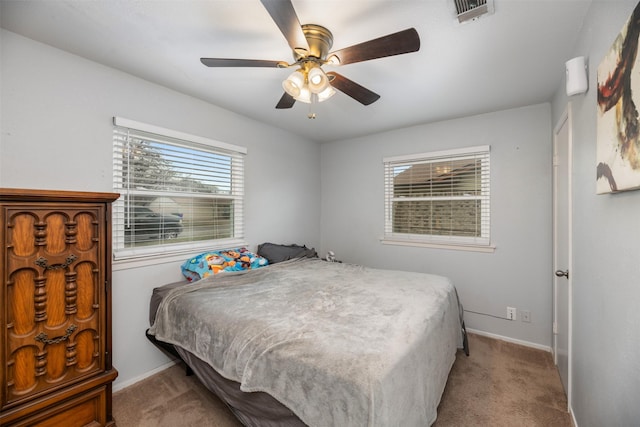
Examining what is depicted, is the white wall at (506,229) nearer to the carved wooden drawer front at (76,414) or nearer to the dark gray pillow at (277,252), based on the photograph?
the dark gray pillow at (277,252)

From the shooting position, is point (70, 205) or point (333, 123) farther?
point (333, 123)

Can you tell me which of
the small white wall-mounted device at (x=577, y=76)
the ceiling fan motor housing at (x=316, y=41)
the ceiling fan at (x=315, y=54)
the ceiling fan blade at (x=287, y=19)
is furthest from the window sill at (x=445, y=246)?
the ceiling fan blade at (x=287, y=19)

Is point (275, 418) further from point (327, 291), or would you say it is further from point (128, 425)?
point (128, 425)

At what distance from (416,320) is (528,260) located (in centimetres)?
202

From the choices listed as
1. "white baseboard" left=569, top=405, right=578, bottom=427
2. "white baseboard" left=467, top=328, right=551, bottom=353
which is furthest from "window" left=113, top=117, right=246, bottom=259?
"white baseboard" left=569, top=405, right=578, bottom=427

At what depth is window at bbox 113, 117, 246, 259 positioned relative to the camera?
7.18 ft

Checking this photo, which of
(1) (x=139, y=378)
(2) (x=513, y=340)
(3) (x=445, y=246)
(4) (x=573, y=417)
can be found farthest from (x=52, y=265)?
(2) (x=513, y=340)

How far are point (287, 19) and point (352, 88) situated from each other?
72 centimetres

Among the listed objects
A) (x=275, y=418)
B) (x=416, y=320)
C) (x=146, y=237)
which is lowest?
(x=275, y=418)

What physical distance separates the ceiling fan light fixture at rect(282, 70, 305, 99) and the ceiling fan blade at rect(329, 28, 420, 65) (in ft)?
0.80

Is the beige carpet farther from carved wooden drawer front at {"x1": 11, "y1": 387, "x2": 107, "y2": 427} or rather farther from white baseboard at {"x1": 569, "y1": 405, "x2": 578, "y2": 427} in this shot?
carved wooden drawer front at {"x1": 11, "y1": 387, "x2": 107, "y2": 427}

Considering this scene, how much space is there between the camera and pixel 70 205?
59.7 inches

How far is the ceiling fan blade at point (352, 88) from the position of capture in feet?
5.65

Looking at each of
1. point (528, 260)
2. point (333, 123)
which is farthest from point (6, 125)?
point (528, 260)
